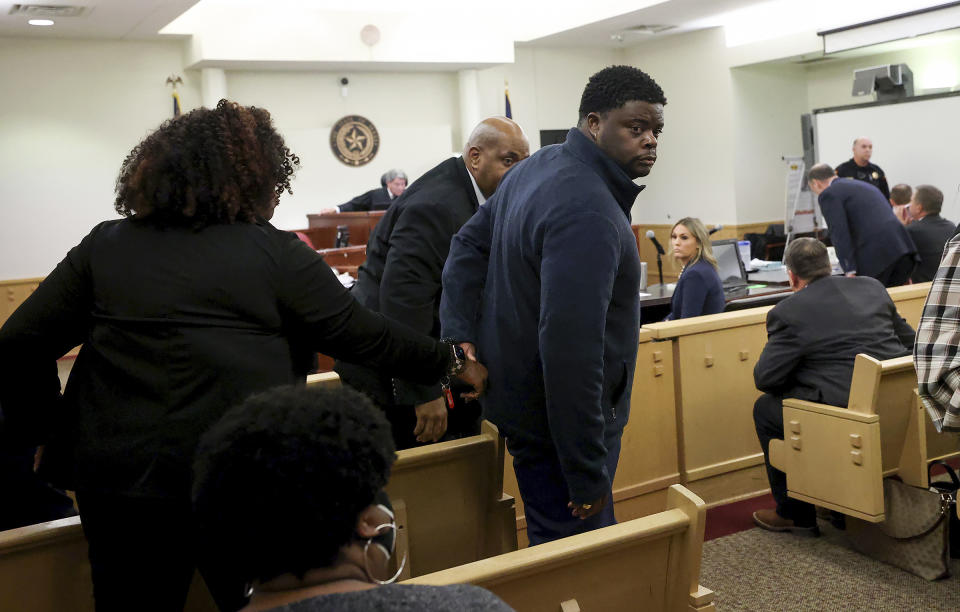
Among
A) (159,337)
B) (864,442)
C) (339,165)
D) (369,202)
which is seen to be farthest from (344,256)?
(159,337)

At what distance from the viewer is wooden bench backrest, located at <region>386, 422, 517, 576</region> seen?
7.11 feet

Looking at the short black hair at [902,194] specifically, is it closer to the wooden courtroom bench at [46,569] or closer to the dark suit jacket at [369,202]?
the dark suit jacket at [369,202]

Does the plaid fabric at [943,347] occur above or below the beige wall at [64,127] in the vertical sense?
below

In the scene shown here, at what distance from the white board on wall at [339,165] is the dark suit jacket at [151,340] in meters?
9.29

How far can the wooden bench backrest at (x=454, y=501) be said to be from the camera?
7.11ft

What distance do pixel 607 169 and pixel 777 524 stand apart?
2.18 m

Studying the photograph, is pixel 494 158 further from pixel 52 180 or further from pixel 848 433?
pixel 52 180

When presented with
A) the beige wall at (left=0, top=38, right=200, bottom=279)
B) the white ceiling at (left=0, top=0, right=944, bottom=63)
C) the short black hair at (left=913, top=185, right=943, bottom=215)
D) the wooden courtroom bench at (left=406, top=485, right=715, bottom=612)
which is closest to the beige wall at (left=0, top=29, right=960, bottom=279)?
the beige wall at (left=0, top=38, right=200, bottom=279)

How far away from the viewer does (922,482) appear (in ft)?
10.5

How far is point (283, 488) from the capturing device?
0.92 m

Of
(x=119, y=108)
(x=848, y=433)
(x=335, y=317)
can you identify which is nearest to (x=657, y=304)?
(x=848, y=433)

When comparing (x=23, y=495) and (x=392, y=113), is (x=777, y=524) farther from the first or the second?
(x=392, y=113)

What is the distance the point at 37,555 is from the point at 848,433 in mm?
2559

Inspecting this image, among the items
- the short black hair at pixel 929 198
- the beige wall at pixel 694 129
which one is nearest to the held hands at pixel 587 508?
the short black hair at pixel 929 198
